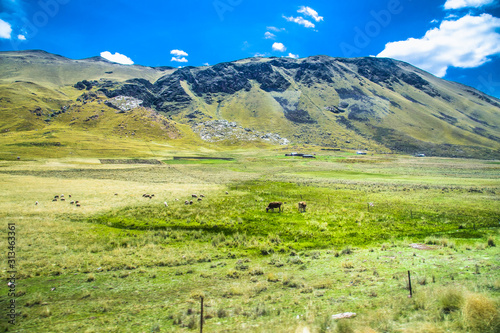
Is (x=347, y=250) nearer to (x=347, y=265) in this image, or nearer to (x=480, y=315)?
(x=347, y=265)

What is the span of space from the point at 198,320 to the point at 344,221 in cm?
1976

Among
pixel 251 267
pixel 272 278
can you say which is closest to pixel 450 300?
pixel 272 278

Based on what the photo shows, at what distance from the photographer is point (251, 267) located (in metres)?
14.5

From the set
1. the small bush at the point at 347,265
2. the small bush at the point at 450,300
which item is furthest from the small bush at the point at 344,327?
the small bush at the point at 347,265

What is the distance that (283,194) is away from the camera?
132 feet

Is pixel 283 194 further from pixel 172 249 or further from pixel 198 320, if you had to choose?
pixel 198 320

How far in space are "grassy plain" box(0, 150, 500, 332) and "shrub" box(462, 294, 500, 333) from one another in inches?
1.2

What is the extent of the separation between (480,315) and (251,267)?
1035cm

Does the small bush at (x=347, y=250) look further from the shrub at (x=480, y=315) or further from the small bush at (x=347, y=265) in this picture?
the shrub at (x=480, y=315)

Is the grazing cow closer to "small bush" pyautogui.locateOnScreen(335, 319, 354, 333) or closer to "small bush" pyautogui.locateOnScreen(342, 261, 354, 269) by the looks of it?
"small bush" pyautogui.locateOnScreen(342, 261, 354, 269)

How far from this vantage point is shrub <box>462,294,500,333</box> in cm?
686

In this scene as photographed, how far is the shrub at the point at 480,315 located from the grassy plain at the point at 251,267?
0.03m

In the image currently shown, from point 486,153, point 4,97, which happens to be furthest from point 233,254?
point 4,97

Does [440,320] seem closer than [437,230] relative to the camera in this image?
Yes
